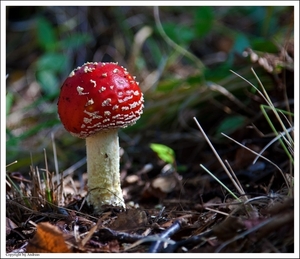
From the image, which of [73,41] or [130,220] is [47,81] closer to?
[73,41]

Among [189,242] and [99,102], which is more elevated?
[99,102]

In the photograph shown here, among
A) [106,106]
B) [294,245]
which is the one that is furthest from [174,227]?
[106,106]

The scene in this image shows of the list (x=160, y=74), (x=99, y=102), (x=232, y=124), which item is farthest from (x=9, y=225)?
(x=160, y=74)

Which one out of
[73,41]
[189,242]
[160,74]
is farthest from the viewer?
[73,41]

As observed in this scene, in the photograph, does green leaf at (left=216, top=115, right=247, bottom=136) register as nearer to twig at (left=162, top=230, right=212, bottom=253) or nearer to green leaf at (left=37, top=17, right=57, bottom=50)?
twig at (left=162, top=230, right=212, bottom=253)

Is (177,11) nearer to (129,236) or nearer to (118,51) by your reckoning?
(118,51)

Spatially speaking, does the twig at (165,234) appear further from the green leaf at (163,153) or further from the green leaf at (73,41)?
the green leaf at (73,41)
